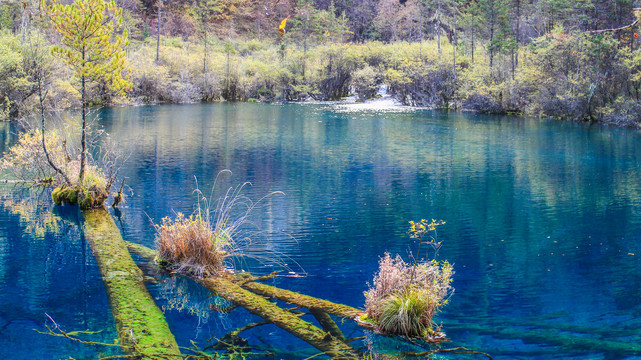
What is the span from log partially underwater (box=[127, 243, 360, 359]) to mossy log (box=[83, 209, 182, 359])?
3.75ft

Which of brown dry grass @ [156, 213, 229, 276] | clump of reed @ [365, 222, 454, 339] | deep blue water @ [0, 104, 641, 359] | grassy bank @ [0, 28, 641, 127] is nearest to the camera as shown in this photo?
clump of reed @ [365, 222, 454, 339]

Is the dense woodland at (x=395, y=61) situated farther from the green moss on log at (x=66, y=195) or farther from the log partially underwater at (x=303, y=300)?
the log partially underwater at (x=303, y=300)

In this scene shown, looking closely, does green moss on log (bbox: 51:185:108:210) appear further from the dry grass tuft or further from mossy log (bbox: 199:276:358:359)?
the dry grass tuft

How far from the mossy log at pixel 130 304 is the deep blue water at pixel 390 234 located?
210mm

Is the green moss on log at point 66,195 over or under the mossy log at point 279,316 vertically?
over

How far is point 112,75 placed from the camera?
14727 millimetres

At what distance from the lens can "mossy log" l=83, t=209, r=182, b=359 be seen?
7176 mm

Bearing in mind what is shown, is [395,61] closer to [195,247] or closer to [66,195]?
[66,195]

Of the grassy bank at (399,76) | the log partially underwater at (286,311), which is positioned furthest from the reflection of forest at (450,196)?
the grassy bank at (399,76)

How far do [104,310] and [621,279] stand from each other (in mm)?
8898

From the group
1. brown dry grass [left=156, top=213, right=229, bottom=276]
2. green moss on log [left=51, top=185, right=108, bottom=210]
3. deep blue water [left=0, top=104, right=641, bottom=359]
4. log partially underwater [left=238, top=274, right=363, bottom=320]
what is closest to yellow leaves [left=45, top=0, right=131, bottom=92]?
green moss on log [left=51, top=185, right=108, bottom=210]

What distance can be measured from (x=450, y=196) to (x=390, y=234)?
4.84 meters

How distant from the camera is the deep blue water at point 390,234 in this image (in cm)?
796

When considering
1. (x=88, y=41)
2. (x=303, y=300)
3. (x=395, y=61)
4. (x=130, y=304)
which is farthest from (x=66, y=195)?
(x=395, y=61)
